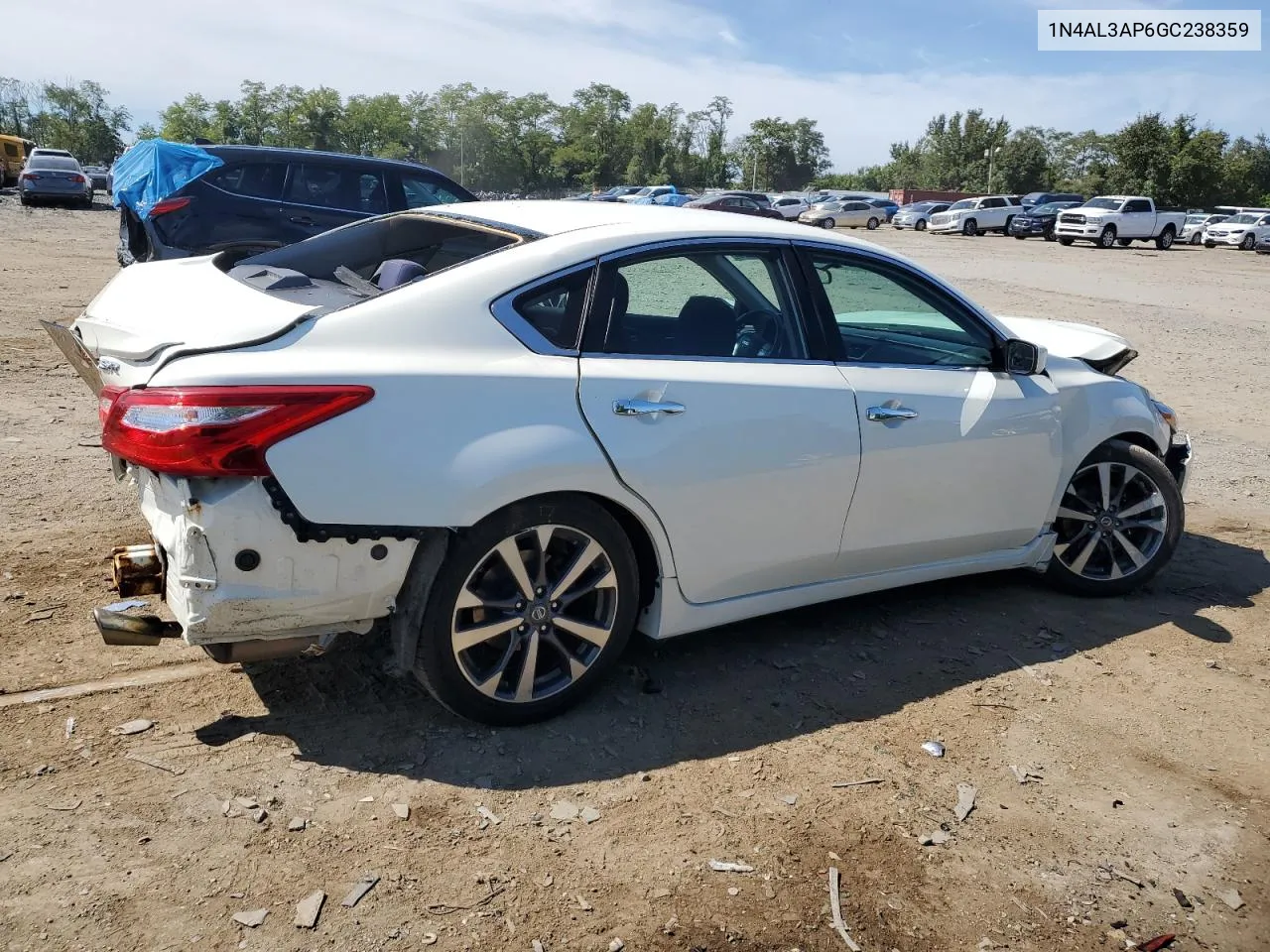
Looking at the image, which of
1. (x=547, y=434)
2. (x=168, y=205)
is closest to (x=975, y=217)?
(x=168, y=205)

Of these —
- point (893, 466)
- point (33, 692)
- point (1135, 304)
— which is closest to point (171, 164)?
point (33, 692)

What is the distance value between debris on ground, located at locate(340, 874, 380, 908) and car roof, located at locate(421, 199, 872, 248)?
6.84 feet

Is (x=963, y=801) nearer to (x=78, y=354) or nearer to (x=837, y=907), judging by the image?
(x=837, y=907)

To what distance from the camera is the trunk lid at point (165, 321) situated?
3.12 m

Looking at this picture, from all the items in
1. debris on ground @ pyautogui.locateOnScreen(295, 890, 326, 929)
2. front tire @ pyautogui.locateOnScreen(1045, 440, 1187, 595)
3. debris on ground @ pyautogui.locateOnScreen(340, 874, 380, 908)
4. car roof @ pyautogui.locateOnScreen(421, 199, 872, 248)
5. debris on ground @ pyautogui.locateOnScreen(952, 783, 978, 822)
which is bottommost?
debris on ground @ pyautogui.locateOnScreen(952, 783, 978, 822)

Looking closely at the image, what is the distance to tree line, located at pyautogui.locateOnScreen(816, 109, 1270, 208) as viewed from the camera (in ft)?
222

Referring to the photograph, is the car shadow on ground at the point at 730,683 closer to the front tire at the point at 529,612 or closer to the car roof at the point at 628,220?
the front tire at the point at 529,612

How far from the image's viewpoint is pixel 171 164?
11.0 m

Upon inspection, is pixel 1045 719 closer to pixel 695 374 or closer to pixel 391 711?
pixel 695 374

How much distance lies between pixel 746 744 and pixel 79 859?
1956mm

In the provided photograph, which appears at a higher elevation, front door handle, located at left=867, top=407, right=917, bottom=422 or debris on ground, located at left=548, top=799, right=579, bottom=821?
front door handle, located at left=867, top=407, right=917, bottom=422

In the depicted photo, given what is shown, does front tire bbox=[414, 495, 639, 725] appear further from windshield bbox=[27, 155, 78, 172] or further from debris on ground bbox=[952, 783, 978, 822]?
windshield bbox=[27, 155, 78, 172]

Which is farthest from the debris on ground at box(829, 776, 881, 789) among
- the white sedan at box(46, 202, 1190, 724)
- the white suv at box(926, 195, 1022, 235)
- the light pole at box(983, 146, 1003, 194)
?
the light pole at box(983, 146, 1003, 194)

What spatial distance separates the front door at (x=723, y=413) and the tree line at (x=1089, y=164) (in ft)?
240
